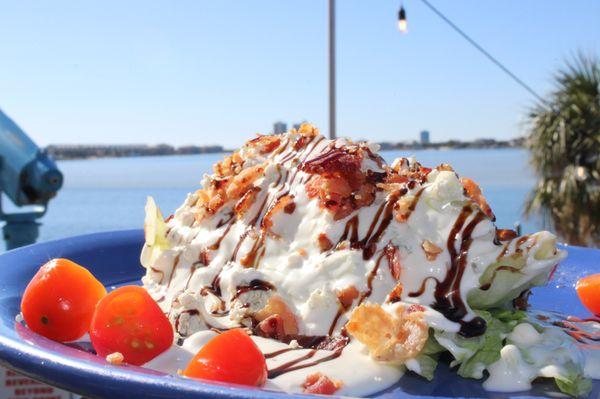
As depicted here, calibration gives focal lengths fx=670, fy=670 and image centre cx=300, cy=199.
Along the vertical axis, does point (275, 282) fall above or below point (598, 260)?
above

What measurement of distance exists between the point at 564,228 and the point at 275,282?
1138 cm

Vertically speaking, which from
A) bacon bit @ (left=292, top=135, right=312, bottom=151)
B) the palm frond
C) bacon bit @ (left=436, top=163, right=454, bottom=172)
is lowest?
the palm frond

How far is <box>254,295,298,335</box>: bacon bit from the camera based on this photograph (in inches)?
95.2

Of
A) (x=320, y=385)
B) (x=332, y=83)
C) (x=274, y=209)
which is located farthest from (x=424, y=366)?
(x=332, y=83)

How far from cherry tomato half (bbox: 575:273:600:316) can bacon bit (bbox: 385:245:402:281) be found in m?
1.05

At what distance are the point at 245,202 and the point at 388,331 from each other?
103 cm

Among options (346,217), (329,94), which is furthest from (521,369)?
(329,94)

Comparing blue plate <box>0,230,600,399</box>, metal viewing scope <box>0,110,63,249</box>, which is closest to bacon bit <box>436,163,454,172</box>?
blue plate <box>0,230,600,399</box>

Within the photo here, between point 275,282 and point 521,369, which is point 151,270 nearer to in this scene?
point 275,282

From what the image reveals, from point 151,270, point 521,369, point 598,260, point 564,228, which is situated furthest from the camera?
point 564,228

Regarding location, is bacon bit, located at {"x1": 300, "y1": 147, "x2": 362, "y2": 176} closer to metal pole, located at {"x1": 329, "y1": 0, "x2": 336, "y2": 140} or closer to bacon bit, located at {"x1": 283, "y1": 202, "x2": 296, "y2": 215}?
bacon bit, located at {"x1": 283, "y1": 202, "x2": 296, "y2": 215}

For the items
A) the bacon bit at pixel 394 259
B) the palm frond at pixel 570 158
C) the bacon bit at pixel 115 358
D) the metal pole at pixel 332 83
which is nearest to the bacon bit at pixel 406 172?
the bacon bit at pixel 394 259

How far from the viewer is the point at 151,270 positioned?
10.2 ft

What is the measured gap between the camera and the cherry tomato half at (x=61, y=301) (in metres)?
2.34
